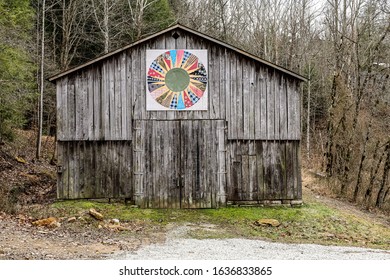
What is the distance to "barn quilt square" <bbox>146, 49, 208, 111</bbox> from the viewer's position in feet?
51.3

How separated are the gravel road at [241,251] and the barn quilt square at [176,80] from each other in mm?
5042

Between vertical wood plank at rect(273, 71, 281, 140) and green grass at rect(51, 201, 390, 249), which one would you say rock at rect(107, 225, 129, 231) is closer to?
green grass at rect(51, 201, 390, 249)

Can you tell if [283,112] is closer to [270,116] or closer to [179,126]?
[270,116]

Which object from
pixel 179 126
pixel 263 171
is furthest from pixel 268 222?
pixel 179 126

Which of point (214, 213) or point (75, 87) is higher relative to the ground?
point (75, 87)

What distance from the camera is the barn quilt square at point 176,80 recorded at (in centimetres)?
1564

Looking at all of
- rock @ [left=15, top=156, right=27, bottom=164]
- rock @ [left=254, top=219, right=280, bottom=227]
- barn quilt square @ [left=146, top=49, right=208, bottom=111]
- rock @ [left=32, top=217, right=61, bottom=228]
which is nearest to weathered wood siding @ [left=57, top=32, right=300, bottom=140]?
barn quilt square @ [left=146, top=49, right=208, bottom=111]

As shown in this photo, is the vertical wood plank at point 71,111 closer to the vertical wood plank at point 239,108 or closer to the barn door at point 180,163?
the barn door at point 180,163

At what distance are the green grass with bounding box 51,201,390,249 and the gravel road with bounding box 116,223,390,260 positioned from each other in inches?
34.2

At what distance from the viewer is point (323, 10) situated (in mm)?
34906

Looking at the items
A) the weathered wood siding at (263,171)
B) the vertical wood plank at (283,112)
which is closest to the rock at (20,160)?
the weathered wood siding at (263,171)

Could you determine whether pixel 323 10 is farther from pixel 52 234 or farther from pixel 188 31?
pixel 52 234

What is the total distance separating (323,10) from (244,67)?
21.7 m
